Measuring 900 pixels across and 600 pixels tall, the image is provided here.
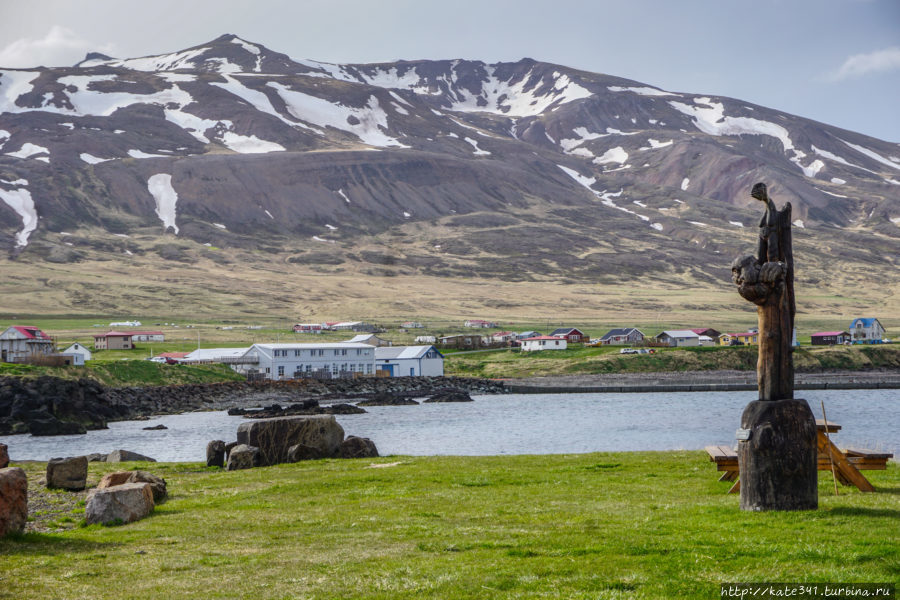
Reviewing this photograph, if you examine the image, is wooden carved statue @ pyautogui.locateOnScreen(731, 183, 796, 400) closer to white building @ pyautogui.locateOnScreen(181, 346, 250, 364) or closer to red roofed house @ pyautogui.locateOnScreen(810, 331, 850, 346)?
white building @ pyautogui.locateOnScreen(181, 346, 250, 364)

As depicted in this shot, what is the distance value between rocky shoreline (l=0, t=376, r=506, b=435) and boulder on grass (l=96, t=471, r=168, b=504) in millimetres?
53916

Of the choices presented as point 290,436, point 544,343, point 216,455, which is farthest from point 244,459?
point 544,343

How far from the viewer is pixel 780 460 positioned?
563 inches

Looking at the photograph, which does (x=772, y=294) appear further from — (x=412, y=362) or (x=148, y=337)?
(x=148, y=337)

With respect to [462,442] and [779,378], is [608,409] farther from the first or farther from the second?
[779,378]

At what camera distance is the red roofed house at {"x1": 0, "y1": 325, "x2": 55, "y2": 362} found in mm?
100863

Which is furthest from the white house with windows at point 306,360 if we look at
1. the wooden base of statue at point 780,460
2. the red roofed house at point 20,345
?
the wooden base of statue at point 780,460

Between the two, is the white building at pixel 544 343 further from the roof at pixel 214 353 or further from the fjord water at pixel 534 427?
the roof at pixel 214 353

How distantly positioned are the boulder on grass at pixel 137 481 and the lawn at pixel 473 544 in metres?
0.70

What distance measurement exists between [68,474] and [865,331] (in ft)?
483

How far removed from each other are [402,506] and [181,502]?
608cm

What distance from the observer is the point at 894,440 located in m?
47.8

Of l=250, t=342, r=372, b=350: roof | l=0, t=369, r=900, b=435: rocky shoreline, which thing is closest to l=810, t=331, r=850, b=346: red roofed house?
l=0, t=369, r=900, b=435: rocky shoreline

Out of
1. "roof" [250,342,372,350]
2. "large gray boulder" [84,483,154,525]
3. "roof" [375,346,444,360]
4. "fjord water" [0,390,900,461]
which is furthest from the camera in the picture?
"roof" [375,346,444,360]
